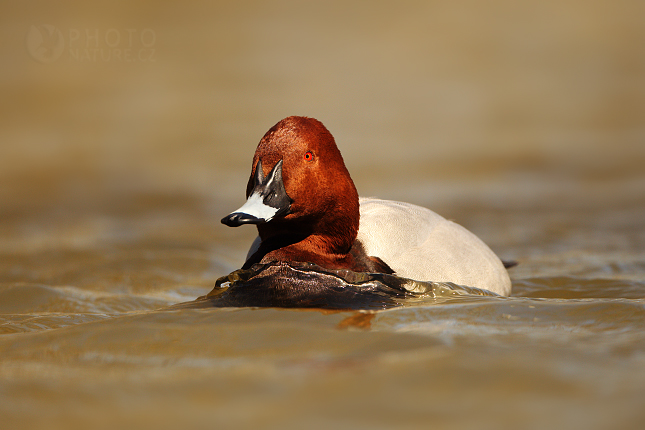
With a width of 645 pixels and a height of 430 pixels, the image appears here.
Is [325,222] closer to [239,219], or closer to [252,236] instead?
[239,219]

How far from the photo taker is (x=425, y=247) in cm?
445

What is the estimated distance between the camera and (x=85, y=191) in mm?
9977

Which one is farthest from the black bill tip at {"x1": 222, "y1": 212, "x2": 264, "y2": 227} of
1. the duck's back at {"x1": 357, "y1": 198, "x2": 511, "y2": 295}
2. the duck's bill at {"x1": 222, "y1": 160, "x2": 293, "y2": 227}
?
the duck's back at {"x1": 357, "y1": 198, "x2": 511, "y2": 295}

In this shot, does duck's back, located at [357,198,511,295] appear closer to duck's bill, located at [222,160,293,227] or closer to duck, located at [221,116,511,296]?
duck, located at [221,116,511,296]

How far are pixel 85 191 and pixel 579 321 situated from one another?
8.09m

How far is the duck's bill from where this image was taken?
3510mm

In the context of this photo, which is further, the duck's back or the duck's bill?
the duck's back

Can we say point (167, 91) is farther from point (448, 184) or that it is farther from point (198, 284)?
point (198, 284)

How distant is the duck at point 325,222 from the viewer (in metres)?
3.77

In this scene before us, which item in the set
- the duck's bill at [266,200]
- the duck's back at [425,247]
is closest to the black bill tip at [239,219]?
the duck's bill at [266,200]

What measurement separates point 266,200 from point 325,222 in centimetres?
48

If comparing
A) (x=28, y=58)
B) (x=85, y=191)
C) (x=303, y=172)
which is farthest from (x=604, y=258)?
(x=28, y=58)

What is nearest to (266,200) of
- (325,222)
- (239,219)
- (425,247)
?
(239,219)

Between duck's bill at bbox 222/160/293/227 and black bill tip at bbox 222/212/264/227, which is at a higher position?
duck's bill at bbox 222/160/293/227
